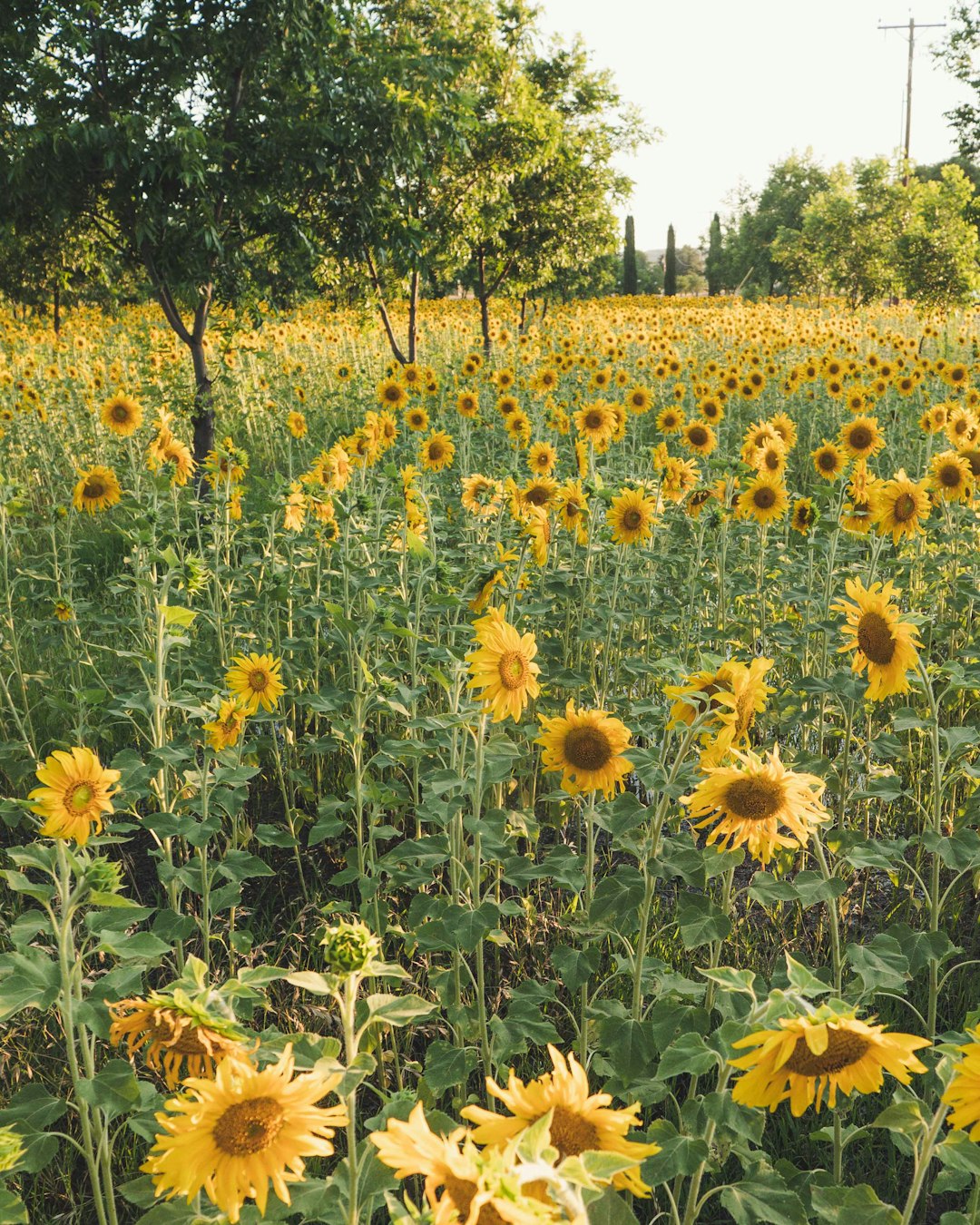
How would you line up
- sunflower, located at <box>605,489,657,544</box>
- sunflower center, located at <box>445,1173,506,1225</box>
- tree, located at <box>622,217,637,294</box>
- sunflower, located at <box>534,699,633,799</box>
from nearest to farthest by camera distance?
1. sunflower center, located at <box>445,1173,506,1225</box>
2. sunflower, located at <box>534,699,633,799</box>
3. sunflower, located at <box>605,489,657,544</box>
4. tree, located at <box>622,217,637,294</box>

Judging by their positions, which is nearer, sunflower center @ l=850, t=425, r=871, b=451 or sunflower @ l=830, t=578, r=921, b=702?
sunflower @ l=830, t=578, r=921, b=702

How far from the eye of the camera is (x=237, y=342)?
11891 millimetres

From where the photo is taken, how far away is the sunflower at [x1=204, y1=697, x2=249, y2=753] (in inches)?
103

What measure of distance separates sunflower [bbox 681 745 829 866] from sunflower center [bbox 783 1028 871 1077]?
0.44 meters

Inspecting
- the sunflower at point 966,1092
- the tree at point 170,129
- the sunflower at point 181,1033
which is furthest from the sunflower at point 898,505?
the tree at point 170,129

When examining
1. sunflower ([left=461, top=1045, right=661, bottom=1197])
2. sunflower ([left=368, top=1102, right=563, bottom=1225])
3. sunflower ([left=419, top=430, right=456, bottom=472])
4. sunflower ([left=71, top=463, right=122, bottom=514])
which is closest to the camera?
sunflower ([left=368, top=1102, right=563, bottom=1225])

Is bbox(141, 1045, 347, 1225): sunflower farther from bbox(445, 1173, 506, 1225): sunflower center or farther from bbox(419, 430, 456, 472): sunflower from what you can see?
bbox(419, 430, 456, 472): sunflower

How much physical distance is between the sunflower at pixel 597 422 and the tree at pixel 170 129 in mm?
2657

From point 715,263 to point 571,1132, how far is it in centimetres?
5662

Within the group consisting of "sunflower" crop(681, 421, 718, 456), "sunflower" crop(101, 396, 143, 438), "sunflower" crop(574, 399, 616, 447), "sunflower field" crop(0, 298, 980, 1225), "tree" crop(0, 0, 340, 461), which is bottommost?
"sunflower field" crop(0, 298, 980, 1225)

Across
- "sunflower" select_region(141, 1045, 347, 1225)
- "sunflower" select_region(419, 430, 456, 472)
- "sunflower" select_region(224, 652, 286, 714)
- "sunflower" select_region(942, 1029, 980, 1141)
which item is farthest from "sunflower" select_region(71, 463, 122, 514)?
"sunflower" select_region(942, 1029, 980, 1141)

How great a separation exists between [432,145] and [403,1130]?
10.3 meters

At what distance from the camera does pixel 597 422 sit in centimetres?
563

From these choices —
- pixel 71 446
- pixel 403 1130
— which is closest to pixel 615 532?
pixel 403 1130
